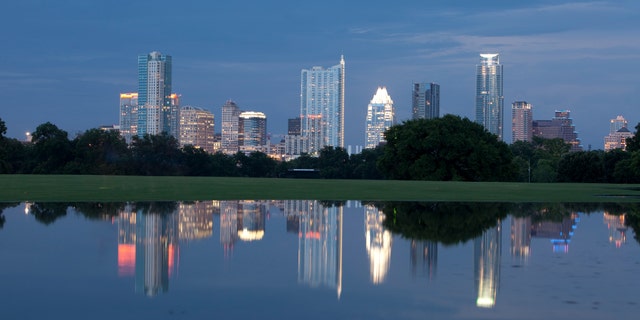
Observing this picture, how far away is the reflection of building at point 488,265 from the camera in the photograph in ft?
31.9

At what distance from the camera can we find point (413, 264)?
490 inches

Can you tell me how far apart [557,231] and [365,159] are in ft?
284

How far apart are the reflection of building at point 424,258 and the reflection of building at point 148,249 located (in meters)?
3.75

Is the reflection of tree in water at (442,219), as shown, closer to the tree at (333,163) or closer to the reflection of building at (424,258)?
the reflection of building at (424,258)

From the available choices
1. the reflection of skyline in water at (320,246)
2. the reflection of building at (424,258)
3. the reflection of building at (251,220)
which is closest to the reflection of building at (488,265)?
the reflection of building at (424,258)

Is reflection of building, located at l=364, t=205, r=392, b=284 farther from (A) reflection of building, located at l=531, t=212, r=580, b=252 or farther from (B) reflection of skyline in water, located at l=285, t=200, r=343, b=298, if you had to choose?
(A) reflection of building, located at l=531, t=212, r=580, b=252

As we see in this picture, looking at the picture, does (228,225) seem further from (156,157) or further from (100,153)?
(100,153)

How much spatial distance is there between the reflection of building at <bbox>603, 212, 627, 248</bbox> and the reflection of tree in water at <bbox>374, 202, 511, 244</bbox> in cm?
287

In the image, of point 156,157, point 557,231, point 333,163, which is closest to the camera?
point 557,231

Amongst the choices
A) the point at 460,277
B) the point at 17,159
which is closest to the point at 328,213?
the point at 460,277

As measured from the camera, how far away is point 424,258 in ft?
43.1

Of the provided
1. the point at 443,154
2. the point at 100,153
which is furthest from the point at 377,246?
the point at 100,153

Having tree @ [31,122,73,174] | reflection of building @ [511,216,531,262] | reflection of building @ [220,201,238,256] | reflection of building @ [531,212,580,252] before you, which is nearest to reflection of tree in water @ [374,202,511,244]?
reflection of building @ [511,216,531,262]

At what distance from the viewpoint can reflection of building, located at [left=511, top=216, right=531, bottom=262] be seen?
13969mm
